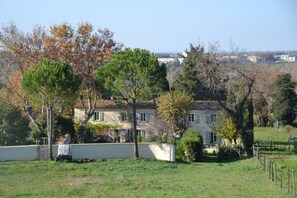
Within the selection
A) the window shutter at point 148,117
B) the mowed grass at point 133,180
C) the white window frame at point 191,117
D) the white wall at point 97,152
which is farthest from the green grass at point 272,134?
the mowed grass at point 133,180

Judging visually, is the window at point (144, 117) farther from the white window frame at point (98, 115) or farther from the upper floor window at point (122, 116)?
the white window frame at point (98, 115)

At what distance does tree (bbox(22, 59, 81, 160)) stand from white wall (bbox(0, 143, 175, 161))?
1278 millimetres

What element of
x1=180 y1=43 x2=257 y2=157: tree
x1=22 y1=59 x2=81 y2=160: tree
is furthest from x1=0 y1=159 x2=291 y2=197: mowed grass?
x1=180 y1=43 x2=257 y2=157: tree

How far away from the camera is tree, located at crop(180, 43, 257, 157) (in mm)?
41219

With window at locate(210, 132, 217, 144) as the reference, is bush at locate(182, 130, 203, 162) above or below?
below

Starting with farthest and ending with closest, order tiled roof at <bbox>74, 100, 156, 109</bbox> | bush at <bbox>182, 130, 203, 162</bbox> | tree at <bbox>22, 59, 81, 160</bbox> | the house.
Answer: tiled roof at <bbox>74, 100, 156, 109</bbox>
the house
bush at <bbox>182, 130, 203, 162</bbox>
tree at <bbox>22, 59, 81, 160</bbox>

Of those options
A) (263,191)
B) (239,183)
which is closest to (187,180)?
(239,183)

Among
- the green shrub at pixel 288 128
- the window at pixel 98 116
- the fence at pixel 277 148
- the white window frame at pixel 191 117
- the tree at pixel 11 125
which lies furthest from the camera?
the green shrub at pixel 288 128

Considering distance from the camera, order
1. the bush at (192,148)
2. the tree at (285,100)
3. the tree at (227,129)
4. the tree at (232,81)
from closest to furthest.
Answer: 1. the bush at (192,148)
2. the tree at (232,81)
3. the tree at (227,129)
4. the tree at (285,100)

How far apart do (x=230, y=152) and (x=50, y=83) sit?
15.4m

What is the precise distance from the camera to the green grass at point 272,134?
5449 cm

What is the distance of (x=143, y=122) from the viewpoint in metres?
50.0

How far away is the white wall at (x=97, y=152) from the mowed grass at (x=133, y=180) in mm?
1361

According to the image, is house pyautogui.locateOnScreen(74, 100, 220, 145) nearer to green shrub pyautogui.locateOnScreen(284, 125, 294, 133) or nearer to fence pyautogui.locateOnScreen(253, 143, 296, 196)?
green shrub pyautogui.locateOnScreen(284, 125, 294, 133)
